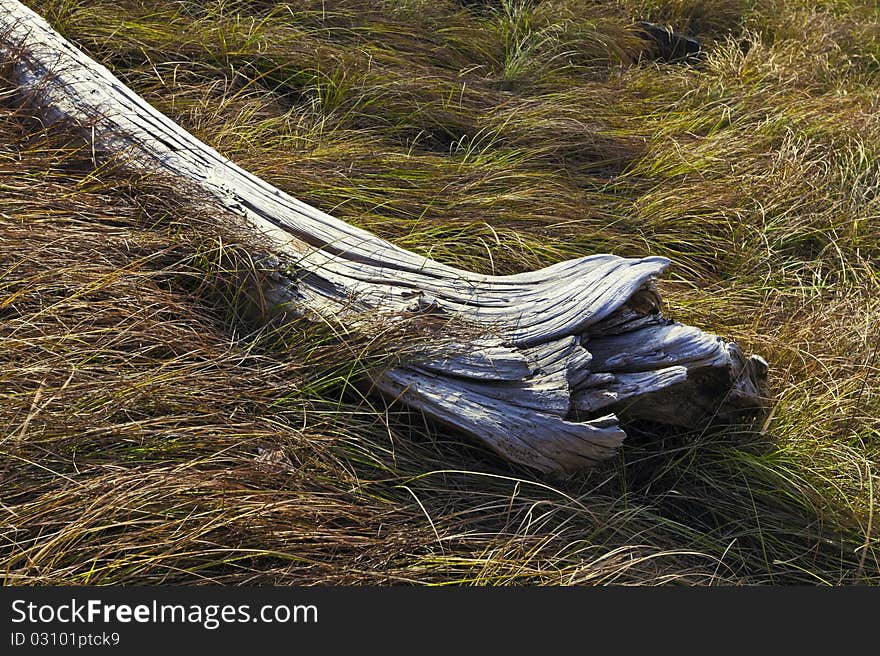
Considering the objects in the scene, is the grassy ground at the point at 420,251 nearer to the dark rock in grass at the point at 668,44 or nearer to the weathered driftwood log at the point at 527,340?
the weathered driftwood log at the point at 527,340

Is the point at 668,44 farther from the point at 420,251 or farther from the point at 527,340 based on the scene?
the point at 527,340

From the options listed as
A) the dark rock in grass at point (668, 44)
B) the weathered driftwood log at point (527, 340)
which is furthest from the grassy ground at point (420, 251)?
the dark rock in grass at point (668, 44)

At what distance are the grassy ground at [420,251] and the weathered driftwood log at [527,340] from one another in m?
0.11

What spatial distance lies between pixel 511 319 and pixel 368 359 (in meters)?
0.40

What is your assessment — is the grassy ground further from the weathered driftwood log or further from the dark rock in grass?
the dark rock in grass

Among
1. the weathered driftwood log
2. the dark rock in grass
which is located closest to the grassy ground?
the weathered driftwood log

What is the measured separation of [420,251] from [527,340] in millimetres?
784

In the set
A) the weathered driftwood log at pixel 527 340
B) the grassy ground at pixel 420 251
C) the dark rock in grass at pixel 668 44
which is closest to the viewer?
the grassy ground at pixel 420 251

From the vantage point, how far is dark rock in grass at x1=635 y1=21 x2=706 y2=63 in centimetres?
479

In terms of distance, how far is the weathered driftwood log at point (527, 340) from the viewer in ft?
6.88

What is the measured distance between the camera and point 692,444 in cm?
232

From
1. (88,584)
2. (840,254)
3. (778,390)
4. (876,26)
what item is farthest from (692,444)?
(876,26)

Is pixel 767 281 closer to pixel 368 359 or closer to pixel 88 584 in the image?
pixel 368 359

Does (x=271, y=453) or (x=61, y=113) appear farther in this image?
(x=61, y=113)
